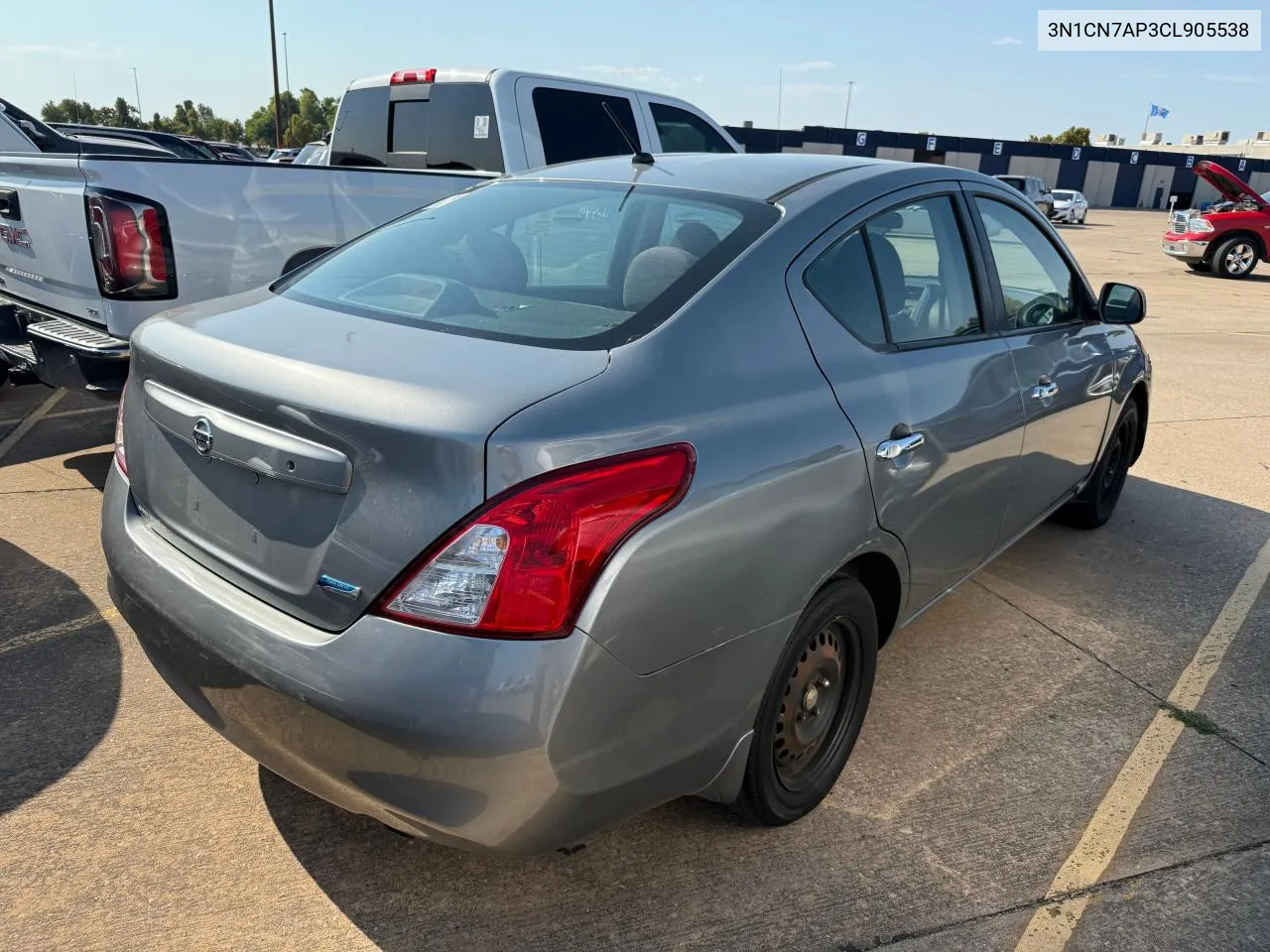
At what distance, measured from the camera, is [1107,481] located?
4969mm

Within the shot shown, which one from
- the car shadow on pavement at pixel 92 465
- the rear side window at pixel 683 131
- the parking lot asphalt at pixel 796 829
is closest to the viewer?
the parking lot asphalt at pixel 796 829

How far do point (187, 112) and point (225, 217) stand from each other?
4410 inches

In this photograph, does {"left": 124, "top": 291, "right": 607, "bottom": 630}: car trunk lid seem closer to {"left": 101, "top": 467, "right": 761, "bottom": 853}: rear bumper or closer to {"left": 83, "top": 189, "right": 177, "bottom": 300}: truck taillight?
{"left": 101, "top": 467, "right": 761, "bottom": 853}: rear bumper

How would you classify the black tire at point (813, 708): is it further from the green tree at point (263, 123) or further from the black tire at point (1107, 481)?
the green tree at point (263, 123)

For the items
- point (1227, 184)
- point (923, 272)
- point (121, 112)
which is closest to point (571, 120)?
point (923, 272)

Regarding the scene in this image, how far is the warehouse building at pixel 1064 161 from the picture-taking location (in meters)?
51.0

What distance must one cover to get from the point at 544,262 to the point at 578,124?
170 inches

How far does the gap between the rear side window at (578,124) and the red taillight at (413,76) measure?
0.77 meters

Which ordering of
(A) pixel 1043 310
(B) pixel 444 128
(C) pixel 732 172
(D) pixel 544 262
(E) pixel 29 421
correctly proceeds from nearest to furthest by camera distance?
(D) pixel 544 262 < (C) pixel 732 172 < (A) pixel 1043 310 < (E) pixel 29 421 < (B) pixel 444 128

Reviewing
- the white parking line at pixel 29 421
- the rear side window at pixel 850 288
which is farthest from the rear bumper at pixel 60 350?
the rear side window at pixel 850 288

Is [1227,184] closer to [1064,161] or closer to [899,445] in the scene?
[899,445]

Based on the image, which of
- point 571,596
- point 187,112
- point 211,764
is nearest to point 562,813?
point 571,596

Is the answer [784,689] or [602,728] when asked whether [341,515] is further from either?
[784,689]

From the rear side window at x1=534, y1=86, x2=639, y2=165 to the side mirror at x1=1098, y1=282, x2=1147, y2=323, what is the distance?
353 cm
